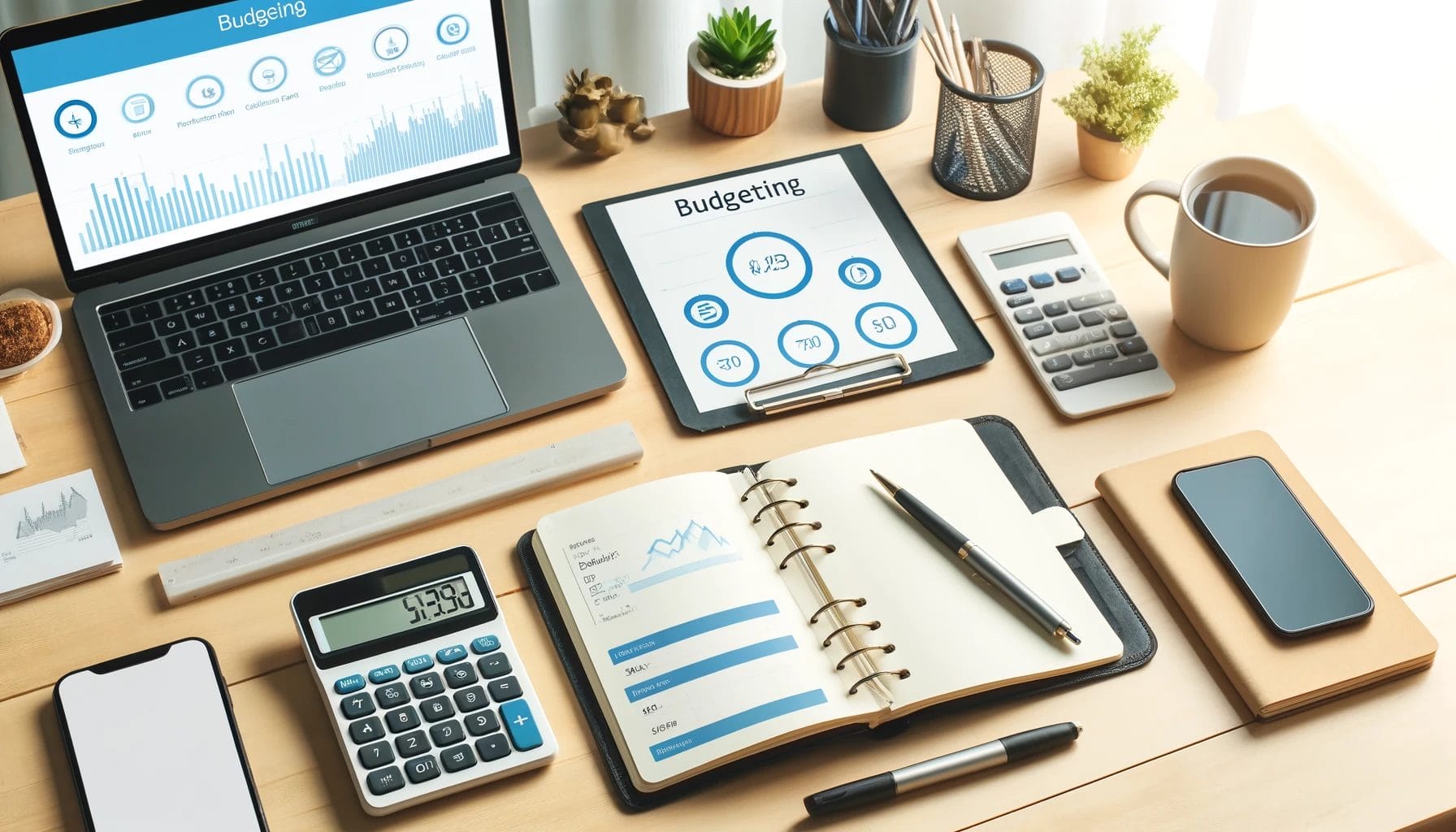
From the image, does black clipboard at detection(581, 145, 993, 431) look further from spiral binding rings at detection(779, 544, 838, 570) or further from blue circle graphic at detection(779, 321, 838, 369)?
spiral binding rings at detection(779, 544, 838, 570)

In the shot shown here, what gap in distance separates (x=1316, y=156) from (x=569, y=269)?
2.26 feet

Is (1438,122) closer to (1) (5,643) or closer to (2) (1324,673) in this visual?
(2) (1324,673)

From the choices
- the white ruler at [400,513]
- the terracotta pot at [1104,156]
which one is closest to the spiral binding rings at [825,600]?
the white ruler at [400,513]

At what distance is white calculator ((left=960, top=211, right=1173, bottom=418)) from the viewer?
3.41ft

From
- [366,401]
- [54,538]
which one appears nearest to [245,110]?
[366,401]

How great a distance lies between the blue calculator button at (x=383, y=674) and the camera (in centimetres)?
83

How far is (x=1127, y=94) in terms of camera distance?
45.5 inches

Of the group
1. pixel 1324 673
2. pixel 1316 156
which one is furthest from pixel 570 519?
pixel 1316 156

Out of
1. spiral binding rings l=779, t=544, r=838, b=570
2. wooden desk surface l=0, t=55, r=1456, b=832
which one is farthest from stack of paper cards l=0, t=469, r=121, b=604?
spiral binding rings l=779, t=544, r=838, b=570

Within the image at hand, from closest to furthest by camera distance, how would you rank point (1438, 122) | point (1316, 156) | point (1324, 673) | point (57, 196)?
1. point (1324, 673)
2. point (57, 196)
3. point (1316, 156)
4. point (1438, 122)

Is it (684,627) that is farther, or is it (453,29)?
(453,29)

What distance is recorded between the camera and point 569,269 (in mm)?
1091

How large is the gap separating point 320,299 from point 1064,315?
0.58 m

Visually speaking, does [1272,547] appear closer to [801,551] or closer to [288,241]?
[801,551]
